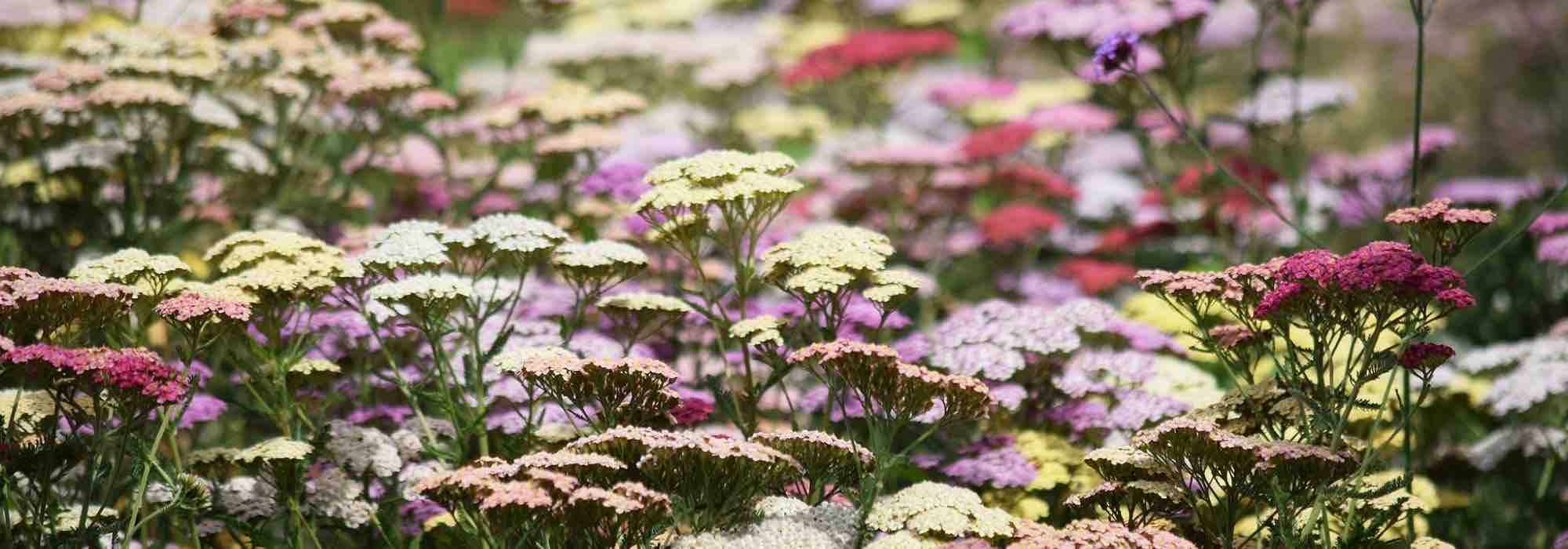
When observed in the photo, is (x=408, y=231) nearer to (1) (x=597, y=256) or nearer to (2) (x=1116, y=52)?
(1) (x=597, y=256)

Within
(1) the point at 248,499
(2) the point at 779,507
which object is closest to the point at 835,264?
(2) the point at 779,507

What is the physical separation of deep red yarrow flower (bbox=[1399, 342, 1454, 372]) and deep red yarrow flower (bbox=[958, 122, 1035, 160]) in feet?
15.8

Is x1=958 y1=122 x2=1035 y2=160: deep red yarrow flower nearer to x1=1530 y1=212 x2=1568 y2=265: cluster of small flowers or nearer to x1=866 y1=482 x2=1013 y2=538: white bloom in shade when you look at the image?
x1=1530 y1=212 x2=1568 y2=265: cluster of small flowers

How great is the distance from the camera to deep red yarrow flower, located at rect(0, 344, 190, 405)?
4277 mm

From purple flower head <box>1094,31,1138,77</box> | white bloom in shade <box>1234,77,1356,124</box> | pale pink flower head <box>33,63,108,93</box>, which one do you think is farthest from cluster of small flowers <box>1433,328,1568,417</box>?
pale pink flower head <box>33,63,108,93</box>

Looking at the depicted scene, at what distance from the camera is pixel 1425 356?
15.1 feet

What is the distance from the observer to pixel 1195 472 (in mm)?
4652

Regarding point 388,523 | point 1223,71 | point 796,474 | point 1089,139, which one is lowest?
point 388,523

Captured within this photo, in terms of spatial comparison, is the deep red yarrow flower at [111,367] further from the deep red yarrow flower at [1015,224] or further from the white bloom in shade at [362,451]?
the deep red yarrow flower at [1015,224]

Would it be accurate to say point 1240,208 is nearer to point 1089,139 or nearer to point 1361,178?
point 1361,178

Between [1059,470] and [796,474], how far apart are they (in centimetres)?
153

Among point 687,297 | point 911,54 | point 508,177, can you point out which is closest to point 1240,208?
point 911,54

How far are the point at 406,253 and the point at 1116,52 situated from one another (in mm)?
2875

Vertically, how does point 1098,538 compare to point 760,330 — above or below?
below
